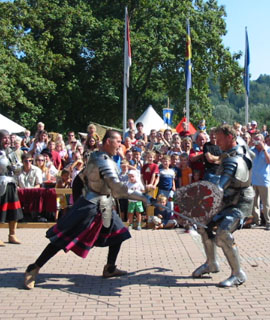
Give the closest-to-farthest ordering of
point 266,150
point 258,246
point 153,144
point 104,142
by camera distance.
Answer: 1. point 104,142
2. point 258,246
3. point 266,150
4. point 153,144

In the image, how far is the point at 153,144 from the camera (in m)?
11.6

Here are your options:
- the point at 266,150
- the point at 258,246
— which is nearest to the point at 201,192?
the point at 258,246

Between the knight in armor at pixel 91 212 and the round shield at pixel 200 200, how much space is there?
0.52m

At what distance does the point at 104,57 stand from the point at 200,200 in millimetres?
23636

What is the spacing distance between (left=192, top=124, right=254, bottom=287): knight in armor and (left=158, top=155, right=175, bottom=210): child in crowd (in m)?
4.14

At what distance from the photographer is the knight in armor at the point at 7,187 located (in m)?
7.55

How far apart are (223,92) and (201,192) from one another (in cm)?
2638

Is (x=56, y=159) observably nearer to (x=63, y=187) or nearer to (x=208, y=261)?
(x=63, y=187)

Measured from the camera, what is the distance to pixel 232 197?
17.9 feet

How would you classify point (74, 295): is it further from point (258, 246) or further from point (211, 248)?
point (258, 246)

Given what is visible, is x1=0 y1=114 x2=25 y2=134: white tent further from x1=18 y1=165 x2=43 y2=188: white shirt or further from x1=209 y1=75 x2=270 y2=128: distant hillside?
x1=209 y1=75 x2=270 y2=128: distant hillside

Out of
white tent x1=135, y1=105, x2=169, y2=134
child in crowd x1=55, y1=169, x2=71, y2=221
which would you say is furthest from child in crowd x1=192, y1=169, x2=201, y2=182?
white tent x1=135, y1=105, x2=169, y2=134

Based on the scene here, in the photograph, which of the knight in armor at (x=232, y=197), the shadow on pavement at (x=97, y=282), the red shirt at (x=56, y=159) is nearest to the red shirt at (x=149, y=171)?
the red shirt at (x=56, y=159)

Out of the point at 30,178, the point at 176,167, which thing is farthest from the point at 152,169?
the point at 30,178
